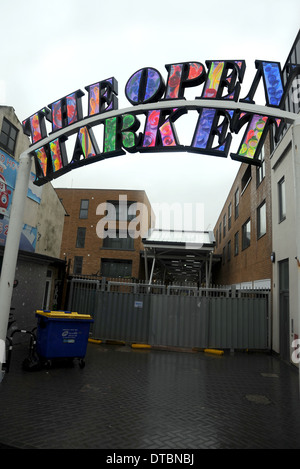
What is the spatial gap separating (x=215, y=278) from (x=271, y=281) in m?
22.8

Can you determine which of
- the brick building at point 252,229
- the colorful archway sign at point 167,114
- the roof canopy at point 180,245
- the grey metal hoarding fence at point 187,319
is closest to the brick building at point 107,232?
the roof canopy at point 180,245

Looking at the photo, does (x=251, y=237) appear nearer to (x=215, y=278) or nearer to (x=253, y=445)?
(x=253, y=445)

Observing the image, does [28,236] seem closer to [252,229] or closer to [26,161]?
[26,161]

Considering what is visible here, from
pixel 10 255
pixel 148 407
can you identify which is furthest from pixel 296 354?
pixel 10 255

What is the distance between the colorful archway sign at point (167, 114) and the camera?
5.96 meters

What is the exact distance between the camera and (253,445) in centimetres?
402

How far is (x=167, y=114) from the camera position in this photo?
6.51 meters

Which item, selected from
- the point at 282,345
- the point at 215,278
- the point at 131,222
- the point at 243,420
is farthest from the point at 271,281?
the point at 215,278

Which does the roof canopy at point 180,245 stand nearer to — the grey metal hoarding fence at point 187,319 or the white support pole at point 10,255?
the grey metal hoarding fence at point 187,319

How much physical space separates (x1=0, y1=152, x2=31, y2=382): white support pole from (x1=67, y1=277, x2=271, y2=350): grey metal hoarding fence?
6965 millimetres

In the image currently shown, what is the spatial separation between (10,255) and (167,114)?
4.26m

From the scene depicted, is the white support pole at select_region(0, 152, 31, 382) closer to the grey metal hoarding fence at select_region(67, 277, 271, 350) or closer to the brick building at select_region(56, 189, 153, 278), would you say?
the grey metal hoarding fence at select_region(67, 277, 271, 350)

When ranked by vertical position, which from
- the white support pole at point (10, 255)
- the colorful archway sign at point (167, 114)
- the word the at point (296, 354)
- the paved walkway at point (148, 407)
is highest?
the colorful archway sign at point (167, 114)

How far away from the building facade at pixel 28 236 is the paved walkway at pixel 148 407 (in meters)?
2.72
